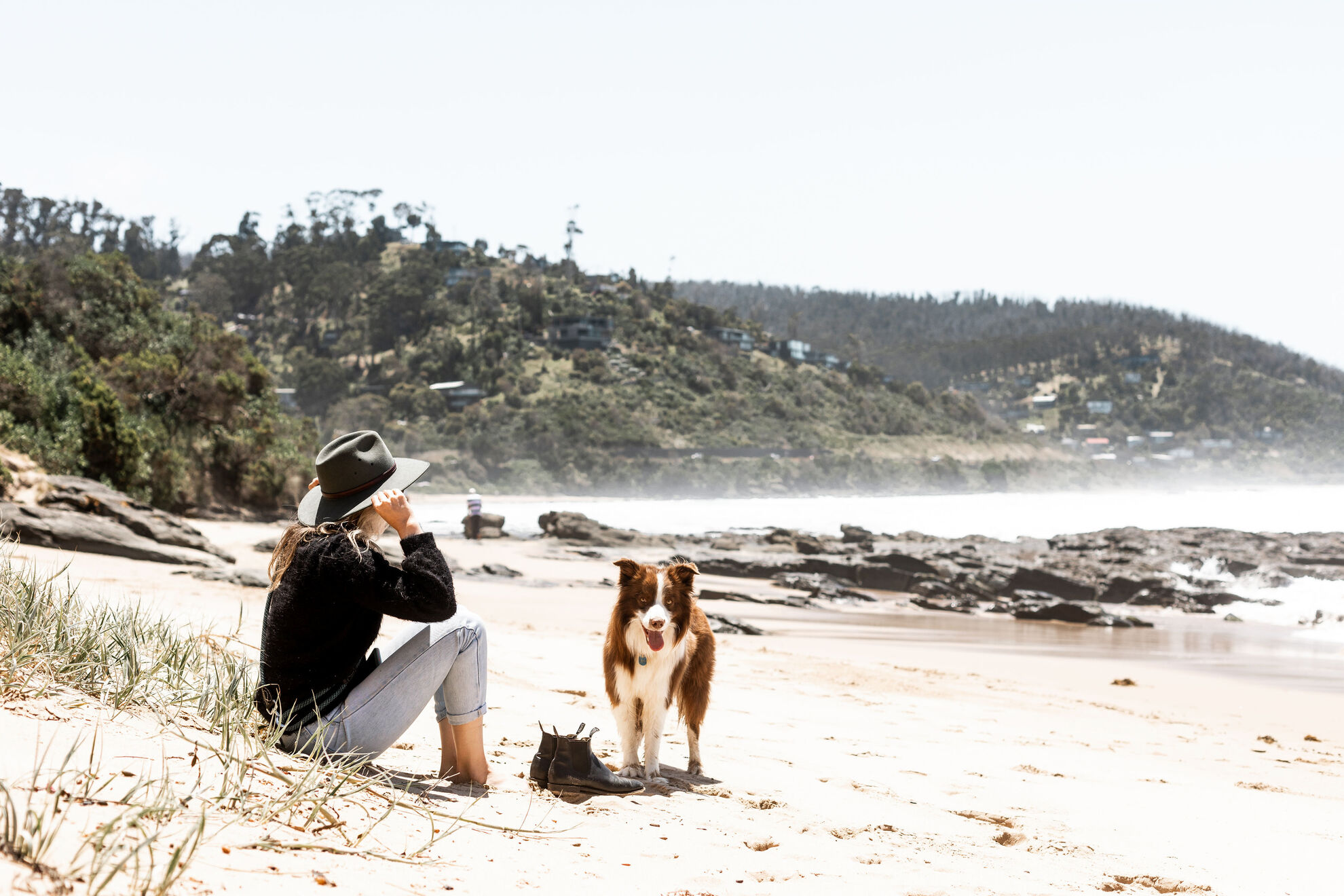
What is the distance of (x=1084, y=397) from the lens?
414 feet

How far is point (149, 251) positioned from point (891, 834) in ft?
393

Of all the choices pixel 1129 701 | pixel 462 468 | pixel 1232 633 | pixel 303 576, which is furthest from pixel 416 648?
pixel 462 468

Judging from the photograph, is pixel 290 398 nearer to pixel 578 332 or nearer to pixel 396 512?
pixel 578 332

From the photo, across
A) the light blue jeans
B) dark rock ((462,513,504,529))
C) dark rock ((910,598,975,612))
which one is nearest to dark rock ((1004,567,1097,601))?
dark rock ((910,598,975,612))

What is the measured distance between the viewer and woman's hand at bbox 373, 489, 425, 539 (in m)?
3.40

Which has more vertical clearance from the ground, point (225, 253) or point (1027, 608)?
point (225, 253)

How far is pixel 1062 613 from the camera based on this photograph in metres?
15.3

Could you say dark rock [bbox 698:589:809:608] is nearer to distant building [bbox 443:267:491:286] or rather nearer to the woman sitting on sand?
the woman sitting on sand

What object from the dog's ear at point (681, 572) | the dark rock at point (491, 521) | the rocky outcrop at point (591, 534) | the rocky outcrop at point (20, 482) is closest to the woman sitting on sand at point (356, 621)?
the dog's ear at point (681, 572)

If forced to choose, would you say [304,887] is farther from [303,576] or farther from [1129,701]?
[1129,701]

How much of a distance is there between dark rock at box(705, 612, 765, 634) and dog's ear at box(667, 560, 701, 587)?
691 cm

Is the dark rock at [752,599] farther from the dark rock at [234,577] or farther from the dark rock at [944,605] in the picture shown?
the dark rock at [234,577]

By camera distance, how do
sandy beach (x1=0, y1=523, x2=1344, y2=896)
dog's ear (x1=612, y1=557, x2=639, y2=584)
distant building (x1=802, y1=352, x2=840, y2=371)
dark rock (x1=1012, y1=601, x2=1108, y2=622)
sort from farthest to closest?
distant building (x1=802, y1=352, x2=840, y2=371) → dark rock (x1=1012, y1=601, x2=1108, y2=622) → dog's ear (x1=612, y1=557, x2=639, y2=584) → sandy beach (x1=0, y1=523, x2=1344, y2=896)

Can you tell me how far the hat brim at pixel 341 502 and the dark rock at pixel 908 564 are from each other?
16596mm
